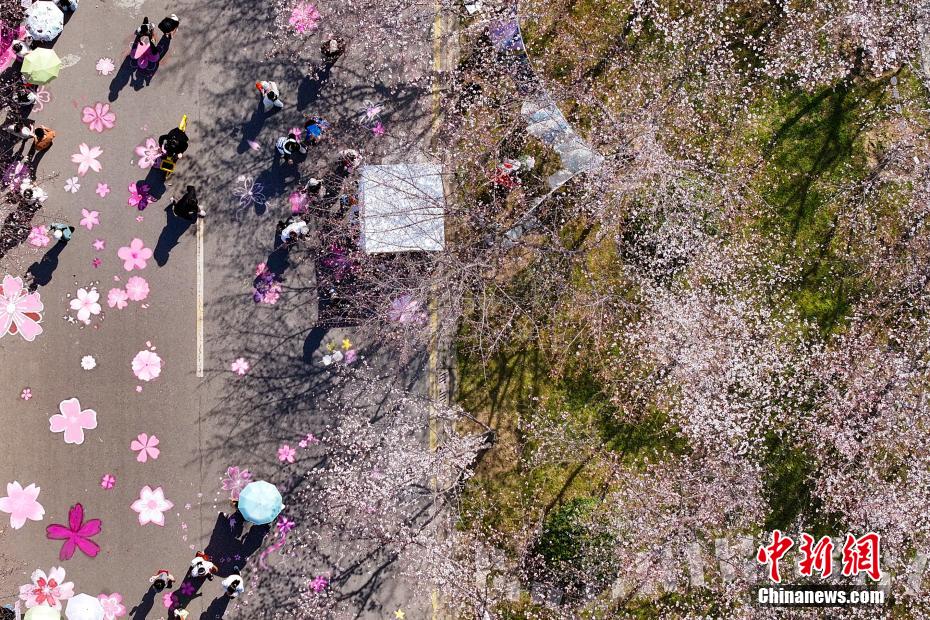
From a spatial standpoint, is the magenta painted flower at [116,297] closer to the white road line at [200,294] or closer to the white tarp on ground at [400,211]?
the white road line at [200,294]

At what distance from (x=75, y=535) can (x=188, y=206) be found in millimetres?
6544

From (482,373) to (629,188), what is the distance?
4525mm

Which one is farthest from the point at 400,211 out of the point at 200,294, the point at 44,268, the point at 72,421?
the point at 72,421

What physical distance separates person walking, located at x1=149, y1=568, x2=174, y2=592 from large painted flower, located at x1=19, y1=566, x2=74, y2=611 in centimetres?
161

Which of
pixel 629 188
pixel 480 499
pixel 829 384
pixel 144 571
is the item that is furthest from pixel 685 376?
pixel 144 571

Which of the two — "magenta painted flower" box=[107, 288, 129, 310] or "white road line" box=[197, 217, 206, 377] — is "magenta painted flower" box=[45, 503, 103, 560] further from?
"magenta painted flower" box=[107, 288, 129, 310]

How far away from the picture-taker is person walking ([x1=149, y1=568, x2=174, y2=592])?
11773 mm

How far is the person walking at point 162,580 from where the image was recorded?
464 inches

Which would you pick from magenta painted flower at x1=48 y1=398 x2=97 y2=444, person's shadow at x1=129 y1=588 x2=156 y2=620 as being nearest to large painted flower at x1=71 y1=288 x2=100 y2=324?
magenta painted flower at x1=48 y1=398 x2=97 y2=444

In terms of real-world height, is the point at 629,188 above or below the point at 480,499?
above

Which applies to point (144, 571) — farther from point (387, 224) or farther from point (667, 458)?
point (667, 458)

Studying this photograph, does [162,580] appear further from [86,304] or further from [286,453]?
[86,304]

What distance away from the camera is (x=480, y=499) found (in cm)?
1213

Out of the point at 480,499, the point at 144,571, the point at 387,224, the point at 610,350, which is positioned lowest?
the point at 144,571
